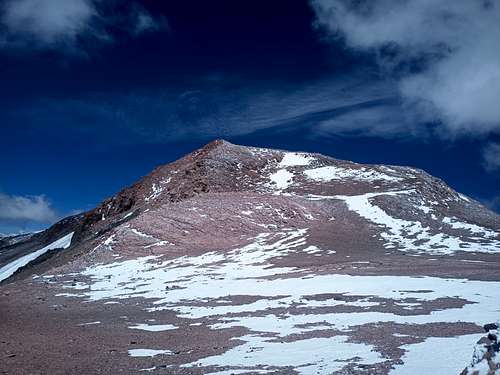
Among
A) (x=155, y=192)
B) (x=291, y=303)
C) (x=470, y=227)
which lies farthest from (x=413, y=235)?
(x=155, y=192)

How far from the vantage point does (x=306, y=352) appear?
39.3 ft

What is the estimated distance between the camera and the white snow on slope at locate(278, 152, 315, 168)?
253 feet

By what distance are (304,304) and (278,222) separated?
3145 centimetres

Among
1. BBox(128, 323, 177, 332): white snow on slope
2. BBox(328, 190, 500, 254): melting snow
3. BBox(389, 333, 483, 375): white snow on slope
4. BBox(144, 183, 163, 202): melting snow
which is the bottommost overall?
BBox(389, 333, 483, 375): white snow on slope

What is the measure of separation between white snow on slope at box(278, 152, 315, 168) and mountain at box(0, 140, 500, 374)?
4579 millimetres

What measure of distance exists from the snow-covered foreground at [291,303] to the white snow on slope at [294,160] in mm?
41143

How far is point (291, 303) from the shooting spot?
20.2m

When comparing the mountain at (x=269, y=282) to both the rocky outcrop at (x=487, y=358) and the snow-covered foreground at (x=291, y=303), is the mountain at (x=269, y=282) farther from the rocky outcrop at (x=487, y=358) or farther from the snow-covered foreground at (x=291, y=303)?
the rocky outcrop at (x=487, y=358)

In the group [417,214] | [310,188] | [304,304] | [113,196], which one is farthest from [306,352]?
[113,196]

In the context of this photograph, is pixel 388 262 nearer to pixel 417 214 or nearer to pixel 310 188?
pixel 417 214

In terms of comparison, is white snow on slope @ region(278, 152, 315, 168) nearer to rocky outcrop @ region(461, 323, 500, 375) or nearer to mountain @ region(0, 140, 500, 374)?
mountain @ region(0, 140, 500, 374)

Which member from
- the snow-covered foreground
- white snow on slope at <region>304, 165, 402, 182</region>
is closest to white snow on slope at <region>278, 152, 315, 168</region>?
white snow on slope at <region>304, 165, 402, 182</region>

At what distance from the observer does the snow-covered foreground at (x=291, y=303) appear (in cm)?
1156

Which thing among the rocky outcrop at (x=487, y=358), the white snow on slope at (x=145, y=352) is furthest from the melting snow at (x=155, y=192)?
the rocky outcrop at (x=487, y=358)
